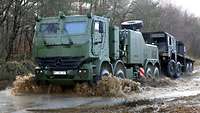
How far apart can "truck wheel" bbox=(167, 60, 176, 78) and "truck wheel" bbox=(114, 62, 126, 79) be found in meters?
8.51

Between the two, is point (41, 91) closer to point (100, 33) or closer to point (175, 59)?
point (100, 33)

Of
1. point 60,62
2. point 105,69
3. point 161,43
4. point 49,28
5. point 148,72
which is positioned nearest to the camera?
point 60,62

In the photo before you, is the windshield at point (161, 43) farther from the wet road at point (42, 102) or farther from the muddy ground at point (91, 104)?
the wet road at point (42, 102)

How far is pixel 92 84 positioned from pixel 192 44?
57.7 m

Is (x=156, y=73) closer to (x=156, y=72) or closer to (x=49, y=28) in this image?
(x=156, y=72)

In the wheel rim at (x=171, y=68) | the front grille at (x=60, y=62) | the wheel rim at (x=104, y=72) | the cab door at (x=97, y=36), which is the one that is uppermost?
the cab door at (x=97, y=36)

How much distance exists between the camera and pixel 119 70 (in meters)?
19.5

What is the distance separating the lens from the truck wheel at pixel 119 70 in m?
19.2

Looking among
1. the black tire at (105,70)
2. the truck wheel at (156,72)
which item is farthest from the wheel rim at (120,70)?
the truck wheel at (156,72)

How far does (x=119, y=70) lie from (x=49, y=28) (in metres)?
3.53

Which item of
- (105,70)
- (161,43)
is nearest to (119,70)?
(105,70)

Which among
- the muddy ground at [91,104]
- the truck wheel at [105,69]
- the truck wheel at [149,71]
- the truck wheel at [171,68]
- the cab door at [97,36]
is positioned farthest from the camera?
the truck wheel at [171,68]

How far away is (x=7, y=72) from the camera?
80.1 ft

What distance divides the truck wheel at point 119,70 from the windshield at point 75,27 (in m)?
2.71
